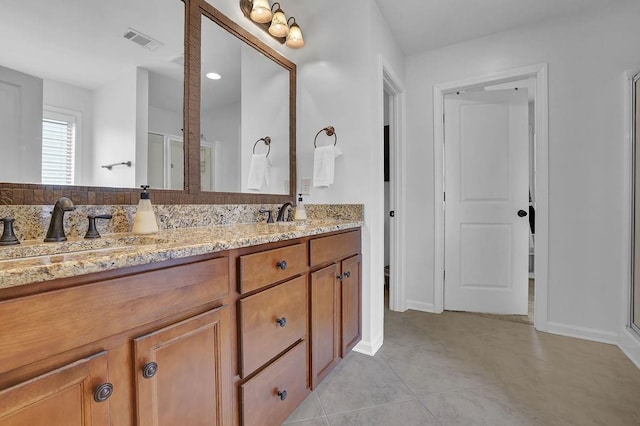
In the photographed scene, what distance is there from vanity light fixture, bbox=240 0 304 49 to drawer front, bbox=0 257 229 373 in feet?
5.34

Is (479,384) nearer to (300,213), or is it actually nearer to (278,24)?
(300,213)

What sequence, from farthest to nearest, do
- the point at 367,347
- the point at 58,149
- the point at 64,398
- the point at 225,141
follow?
the point at 367,347
the point at 225,141
the point at 58,149
the point at 64,398

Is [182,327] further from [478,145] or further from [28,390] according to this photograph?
[478,145]

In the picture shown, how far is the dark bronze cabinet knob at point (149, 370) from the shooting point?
0.74m

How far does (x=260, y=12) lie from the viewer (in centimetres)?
179

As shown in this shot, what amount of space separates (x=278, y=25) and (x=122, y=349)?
1986 mm

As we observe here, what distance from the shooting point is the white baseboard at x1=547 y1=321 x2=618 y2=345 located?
209 centimetres

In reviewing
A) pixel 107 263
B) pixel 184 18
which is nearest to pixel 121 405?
pixel 107 263

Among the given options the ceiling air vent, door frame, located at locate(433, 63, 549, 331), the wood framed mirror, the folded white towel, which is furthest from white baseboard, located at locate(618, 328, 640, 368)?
the ceiling air vent

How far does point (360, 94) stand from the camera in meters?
1.96

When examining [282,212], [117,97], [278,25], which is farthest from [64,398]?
[278,25]

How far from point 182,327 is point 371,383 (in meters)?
1.23

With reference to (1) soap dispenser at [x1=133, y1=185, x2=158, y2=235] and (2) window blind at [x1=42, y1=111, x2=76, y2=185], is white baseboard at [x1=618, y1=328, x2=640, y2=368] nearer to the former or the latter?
(1) soap dispenser at [x1=133, y1=185, x2=158, y2=235]

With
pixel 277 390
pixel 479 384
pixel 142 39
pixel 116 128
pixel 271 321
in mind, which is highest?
pixel 142 39
